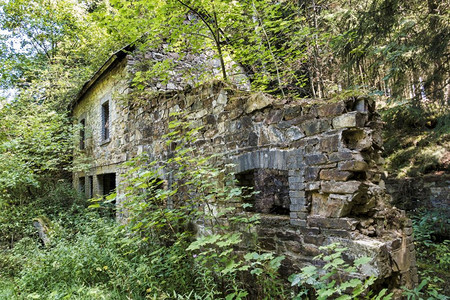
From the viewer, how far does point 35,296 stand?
3.39 metres

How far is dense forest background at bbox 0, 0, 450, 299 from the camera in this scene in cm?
409

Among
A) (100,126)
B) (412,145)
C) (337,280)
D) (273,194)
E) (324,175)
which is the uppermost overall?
(100,126)

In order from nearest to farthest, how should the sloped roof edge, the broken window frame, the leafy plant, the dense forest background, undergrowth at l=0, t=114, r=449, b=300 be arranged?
the leafy plant
undergrowth at l=0, t=114, r=449, b=300
the dense forest background
the sloped roof edge
the broken window frame

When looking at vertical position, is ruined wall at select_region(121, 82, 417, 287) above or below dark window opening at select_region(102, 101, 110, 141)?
below

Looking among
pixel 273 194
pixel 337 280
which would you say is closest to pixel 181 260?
pixel 273 194

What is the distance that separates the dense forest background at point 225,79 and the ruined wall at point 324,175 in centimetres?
38

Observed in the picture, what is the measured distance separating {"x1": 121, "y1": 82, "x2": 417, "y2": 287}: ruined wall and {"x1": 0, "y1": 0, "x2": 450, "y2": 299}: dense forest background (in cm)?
38

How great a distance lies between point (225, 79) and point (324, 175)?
101 inches

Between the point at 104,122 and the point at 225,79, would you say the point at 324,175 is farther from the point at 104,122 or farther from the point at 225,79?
the point at 104,122

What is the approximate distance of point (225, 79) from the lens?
15.9 feet

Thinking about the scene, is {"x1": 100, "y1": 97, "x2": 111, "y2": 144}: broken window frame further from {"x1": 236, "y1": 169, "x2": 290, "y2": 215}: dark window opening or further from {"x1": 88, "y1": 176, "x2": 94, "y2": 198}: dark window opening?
{"x1": 236, "y1": 169, "x2": 290, "y2": 215}: dark window opening

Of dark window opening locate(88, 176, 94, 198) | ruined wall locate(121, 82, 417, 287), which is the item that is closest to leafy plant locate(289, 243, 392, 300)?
ruined wall locate(121, 82, 417, 287)

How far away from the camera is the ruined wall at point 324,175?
284 cm

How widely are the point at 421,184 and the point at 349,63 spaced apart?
11.4 feet
